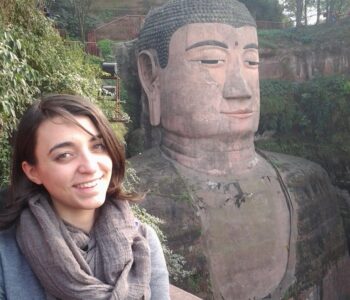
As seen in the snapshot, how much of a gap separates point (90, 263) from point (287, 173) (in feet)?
18.5

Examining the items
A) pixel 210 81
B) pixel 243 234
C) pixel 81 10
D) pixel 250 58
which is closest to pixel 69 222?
pixel 243 234

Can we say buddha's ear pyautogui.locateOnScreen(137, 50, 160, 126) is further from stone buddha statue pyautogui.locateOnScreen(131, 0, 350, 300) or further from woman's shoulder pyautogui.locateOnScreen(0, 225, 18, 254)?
woman's shoulder pyautogui.locateOnScreen(0, 225, 18, 254)

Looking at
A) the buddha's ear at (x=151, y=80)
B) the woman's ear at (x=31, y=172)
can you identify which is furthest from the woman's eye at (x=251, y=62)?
the woman's ear at (x=31, y=172)

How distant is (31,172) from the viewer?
1586 millimetres

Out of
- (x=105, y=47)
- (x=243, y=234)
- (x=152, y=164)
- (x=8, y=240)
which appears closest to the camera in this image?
(x=8, y=240)

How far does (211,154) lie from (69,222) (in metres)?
4.93

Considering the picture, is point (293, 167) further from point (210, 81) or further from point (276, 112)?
point (276, 112)

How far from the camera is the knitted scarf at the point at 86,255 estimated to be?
139 cm

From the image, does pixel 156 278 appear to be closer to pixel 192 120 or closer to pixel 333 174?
pixel 192 120

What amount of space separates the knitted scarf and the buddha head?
187 inches

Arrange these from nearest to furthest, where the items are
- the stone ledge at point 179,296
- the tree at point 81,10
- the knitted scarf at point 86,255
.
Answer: the knitted scarf at point 86,255 → the stone ledge at point 179,296 → the tree at point 81,10

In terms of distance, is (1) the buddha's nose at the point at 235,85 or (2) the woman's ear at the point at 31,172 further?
(1) the buddha's nose at the point at 235,85

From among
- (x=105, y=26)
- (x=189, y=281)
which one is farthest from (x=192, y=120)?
(x=105, y=26)

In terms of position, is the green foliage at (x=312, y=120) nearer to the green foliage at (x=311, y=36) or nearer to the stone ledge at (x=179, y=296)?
the green foliage at (x=311, y=36)
